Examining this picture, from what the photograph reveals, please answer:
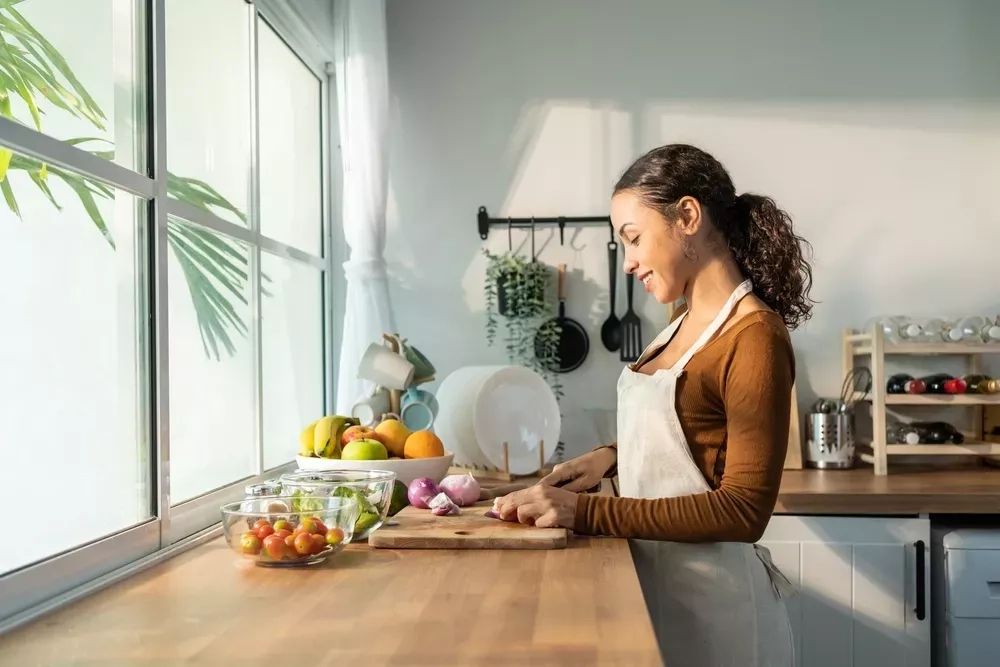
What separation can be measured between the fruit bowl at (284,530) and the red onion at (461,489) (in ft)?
1.21

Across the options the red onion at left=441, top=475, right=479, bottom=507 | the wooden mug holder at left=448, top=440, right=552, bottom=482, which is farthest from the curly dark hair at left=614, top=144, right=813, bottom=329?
the wooden mug holder at left=448, top=440, right=552, bottom=482

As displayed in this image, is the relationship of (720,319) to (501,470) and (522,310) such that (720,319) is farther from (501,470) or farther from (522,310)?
(522,310)

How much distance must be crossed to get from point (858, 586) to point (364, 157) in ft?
5.50

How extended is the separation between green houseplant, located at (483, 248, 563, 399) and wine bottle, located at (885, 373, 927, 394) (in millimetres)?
934

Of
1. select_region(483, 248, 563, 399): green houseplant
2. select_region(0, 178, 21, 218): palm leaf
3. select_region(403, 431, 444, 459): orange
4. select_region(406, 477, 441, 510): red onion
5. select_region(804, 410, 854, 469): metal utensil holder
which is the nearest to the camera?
select_region(0, 178, 21, 218): palm leaf

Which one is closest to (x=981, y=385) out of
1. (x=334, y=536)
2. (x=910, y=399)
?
(x=910, y=399)

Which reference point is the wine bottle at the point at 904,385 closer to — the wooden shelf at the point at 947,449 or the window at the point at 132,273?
the wooden shelf at the point at 947,449

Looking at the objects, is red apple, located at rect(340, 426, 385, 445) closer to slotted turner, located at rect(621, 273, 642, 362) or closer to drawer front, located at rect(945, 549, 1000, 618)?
slotted turner, located at rect(621, 273, 642, 362)

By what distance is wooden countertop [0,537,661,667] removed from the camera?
905mm

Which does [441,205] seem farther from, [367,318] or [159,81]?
[159,81]

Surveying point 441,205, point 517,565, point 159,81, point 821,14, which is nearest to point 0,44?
point 159,81

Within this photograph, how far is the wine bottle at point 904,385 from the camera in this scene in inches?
99.6

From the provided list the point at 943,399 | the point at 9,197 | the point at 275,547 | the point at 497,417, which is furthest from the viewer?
the point at 943,399

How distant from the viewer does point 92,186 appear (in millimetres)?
1376
